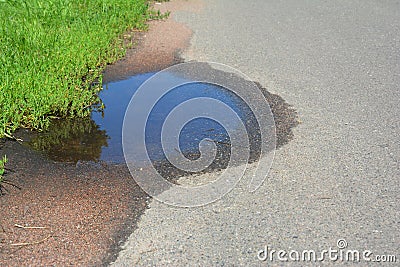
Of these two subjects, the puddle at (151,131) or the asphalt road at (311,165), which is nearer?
the asphalt road at (311,165)

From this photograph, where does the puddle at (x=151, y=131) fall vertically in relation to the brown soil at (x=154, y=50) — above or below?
above

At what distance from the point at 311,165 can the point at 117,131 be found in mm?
1688

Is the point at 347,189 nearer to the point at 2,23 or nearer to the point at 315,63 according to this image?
the point at 315,63

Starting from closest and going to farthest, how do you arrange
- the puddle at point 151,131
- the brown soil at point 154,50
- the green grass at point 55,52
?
1. the puddle at point 151,131
2. the green grass at point 55,52
3. the brown soil at point 154,50

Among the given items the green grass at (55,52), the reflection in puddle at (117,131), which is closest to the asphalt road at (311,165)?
the reflection in puddle at (117,131)

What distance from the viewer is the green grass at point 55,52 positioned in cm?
529

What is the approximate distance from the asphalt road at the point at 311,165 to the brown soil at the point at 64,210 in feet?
0.53

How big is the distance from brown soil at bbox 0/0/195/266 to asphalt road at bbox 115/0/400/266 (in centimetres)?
16

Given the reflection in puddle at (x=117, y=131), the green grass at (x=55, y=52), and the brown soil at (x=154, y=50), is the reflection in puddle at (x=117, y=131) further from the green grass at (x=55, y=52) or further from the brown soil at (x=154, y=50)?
the brown soil at (x=154, y=50)

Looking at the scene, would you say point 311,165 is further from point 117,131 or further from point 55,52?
point 55,52

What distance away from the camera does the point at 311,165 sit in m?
4.46

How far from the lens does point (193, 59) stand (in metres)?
7.12

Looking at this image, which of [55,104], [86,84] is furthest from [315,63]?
[55,104]

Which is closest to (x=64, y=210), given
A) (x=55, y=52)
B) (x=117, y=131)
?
(x=117, y=131)
